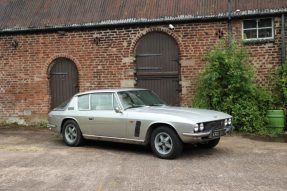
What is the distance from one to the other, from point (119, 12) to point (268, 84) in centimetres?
533

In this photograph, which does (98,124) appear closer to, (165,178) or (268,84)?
(165,178)

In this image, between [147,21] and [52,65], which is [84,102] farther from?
[52,65]

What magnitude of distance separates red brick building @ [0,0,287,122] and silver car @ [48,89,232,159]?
362cm

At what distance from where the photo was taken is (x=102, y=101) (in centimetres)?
985

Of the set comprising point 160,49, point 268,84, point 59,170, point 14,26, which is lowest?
point 59,170

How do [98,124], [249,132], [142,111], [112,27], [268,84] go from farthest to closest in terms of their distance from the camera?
[112,27] → [268,84] → [249,132] → [98,124] → [142,111]

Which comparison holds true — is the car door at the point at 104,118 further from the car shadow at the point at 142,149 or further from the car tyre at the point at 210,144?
the car tyre at the point at 210,144

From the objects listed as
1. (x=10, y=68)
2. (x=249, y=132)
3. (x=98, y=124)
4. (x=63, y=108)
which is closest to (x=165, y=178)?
(x=98, y=124)

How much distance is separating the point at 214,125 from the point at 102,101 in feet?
8.94

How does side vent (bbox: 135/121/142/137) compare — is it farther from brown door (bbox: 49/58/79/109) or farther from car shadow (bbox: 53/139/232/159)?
brown door (bbox: 49/58/79/109)

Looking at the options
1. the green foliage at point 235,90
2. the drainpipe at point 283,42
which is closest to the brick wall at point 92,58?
the drainpipe at point 283,42

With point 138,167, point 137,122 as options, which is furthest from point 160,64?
point 138,167

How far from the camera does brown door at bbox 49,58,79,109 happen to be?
1479 centimetres

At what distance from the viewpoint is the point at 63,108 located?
35.0 feet
